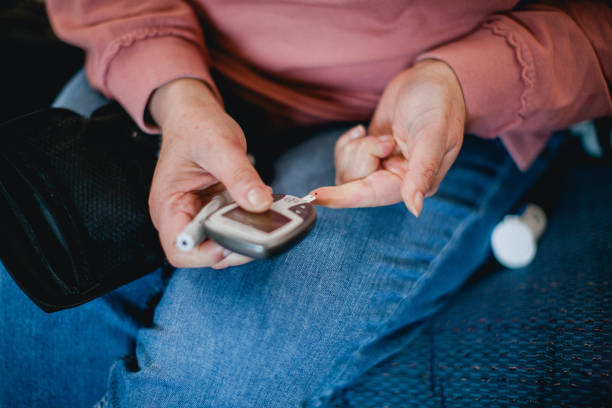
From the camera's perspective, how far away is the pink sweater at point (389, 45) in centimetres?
58

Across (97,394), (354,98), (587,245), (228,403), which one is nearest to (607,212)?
(587,245)

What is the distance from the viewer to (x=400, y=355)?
60cm

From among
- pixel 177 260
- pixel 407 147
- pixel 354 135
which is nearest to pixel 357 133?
pixel 354 135


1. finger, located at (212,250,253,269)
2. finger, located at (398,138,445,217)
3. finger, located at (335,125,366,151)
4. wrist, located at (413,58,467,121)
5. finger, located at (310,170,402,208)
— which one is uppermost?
wrist, located at (413,58,467,121)

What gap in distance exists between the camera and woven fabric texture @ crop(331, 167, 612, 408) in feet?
1.59

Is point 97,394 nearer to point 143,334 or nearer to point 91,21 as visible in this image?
point 143,334

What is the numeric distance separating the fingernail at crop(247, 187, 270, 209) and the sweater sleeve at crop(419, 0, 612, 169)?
36 centimetres

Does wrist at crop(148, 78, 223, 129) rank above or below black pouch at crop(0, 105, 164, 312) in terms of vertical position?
above

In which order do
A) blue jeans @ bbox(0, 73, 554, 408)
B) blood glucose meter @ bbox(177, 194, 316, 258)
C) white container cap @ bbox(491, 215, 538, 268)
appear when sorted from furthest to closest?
white container cap @ bbox(491, 215, 538, 268)
blue jeans @ bbox(0, 73, 554, 408)
blood glucose meter @ bbox(177, 194, 316, 258)

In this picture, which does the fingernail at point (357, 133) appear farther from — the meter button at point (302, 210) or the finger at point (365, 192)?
the meter button at point (302, 210)

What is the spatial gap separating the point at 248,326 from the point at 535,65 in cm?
58

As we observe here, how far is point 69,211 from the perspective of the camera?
48cm

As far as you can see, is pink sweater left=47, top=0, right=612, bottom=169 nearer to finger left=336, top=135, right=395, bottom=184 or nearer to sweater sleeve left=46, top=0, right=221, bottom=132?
sweater sleeve left=46, top=0, right=221, bottom=132

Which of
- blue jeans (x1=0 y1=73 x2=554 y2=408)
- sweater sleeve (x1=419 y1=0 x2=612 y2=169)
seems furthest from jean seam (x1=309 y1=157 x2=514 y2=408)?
sweater sleeve (x1=419 y1=0 x2=612 y2=169)
